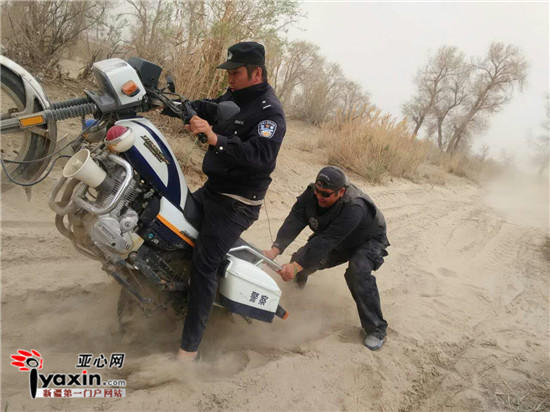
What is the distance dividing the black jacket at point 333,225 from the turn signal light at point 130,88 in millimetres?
1877

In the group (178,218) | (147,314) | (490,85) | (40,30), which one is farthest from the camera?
(490,85)

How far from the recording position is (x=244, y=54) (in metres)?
2.43

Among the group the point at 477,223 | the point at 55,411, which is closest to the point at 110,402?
the point at 55,411

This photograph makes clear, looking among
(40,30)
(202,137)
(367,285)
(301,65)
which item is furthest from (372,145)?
(202,137)

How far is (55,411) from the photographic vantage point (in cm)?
201

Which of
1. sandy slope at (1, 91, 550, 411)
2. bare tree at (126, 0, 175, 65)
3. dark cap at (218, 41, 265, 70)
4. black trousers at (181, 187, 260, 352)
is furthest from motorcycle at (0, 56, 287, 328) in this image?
bare tree at (126, 0, 175, 65)

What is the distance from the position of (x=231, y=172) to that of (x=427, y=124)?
27579mm

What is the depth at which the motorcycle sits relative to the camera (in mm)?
2156

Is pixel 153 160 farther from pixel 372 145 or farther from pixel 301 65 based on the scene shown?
pixel 301 65

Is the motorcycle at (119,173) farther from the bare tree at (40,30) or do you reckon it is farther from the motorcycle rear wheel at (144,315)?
the bare tree at (40,30)

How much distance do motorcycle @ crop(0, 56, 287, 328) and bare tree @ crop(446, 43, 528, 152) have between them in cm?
2525

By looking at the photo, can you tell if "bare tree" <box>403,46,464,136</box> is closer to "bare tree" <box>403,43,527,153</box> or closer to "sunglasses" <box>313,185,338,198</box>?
"bare tree" <box>403,43,527,153</box>

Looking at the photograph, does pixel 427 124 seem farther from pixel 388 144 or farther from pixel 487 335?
pixel 487 335

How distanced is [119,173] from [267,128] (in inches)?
36.3
